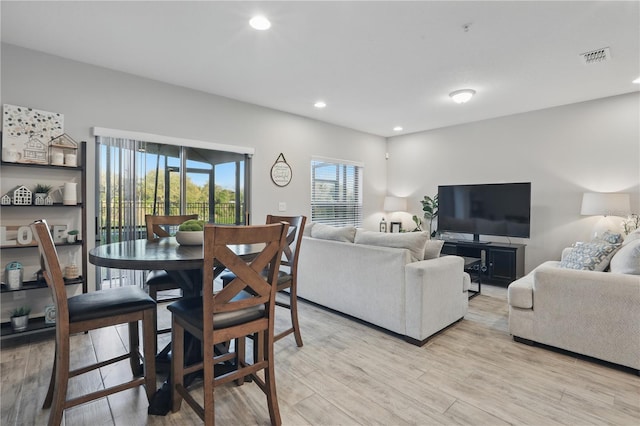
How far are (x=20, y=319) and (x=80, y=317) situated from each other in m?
1.76

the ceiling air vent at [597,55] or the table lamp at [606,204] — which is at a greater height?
the ceiling air vent at [597,55]

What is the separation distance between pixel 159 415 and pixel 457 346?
2186 millimetres

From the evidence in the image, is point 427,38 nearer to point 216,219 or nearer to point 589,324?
point 589,324

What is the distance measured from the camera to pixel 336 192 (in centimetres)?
588

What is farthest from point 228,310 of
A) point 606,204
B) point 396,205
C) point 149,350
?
point 396,205

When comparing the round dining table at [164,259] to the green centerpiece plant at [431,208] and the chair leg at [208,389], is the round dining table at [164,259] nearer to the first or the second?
the chair leg at [208,389]

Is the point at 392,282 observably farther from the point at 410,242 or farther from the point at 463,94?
the point at 463,94

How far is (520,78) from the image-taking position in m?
3.53

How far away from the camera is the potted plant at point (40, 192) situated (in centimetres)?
278

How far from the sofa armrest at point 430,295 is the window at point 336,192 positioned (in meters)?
2.90

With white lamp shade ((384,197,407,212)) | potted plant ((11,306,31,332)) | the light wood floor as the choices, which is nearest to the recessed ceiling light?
the light wood floor

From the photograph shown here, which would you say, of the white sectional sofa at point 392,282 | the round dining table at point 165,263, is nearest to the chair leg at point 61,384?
the round dining table at point 165,263

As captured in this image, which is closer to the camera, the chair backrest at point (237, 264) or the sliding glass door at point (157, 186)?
the chair backrest at point (237, 264)

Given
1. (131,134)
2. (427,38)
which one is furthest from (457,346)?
(131,134)
